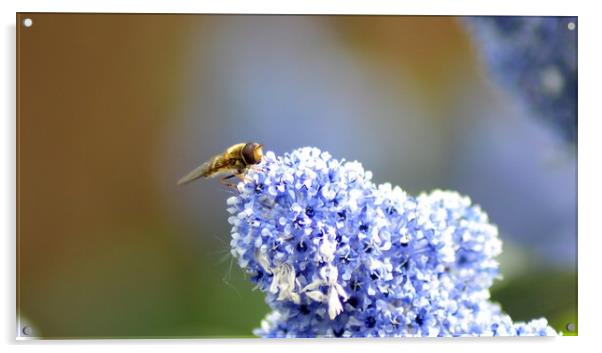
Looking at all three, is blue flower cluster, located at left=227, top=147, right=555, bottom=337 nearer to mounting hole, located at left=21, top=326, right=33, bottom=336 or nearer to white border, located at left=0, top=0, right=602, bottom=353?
white border, located at left=0, top=0, right=602, bottom=353

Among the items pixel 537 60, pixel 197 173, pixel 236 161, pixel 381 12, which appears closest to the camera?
pixel 236 161

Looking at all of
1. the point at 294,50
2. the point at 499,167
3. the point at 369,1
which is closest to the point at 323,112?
the point at 294,50

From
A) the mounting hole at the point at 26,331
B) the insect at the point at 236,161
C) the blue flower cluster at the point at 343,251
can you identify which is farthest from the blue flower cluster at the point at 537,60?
the mounting hole at the point at 26,331

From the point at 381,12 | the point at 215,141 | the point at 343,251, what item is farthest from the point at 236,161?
the point at 381,12

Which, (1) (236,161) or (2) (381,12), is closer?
(1) (236,161)

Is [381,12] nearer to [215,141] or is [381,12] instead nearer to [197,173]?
[215,141]

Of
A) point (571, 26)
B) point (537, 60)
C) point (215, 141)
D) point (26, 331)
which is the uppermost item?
point (571, 26)

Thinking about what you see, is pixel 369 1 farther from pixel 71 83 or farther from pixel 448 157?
pixel 71 83
